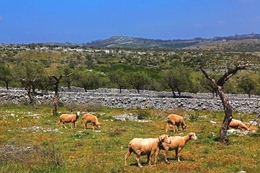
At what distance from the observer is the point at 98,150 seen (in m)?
20.0

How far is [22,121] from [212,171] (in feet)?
69.3

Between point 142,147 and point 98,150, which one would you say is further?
point 98,150

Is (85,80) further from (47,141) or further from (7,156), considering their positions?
(7,156)

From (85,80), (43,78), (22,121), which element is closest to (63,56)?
(85,80)

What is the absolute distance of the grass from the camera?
597 inches

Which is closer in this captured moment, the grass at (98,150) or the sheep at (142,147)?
the grass at (98,150)

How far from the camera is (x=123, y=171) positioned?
15.1m

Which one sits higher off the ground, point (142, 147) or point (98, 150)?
point (142, 147)

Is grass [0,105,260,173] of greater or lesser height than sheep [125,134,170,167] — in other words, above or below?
below

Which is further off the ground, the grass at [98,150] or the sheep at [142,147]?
the sheep at [142,147]

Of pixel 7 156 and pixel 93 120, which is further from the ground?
pixel 7 156

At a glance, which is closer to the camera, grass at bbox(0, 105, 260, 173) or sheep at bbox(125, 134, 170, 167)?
grass at bbox(0, 105, 260, 173)

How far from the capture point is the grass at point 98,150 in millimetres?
15156

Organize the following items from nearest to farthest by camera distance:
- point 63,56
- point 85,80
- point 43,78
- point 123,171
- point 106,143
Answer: point 123,171 → point 106,143 → point 43,78 → point 85,80 → point 63,56
